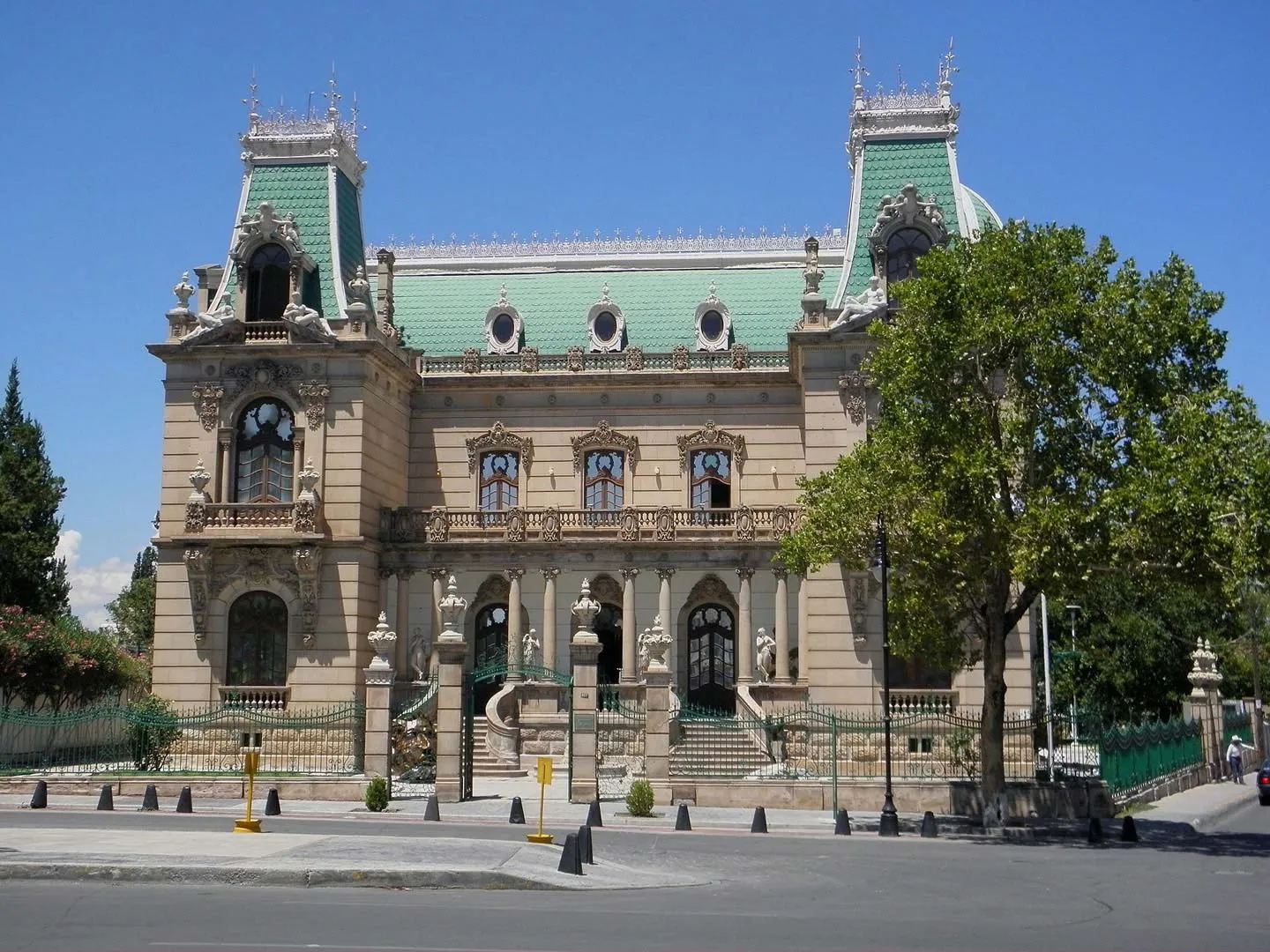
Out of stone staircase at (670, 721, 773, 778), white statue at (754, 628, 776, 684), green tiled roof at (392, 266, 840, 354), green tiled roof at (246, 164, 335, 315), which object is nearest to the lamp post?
stone staircase at (670, 721, 773, 778)

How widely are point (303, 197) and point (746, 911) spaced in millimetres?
34237

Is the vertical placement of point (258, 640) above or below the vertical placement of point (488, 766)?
above

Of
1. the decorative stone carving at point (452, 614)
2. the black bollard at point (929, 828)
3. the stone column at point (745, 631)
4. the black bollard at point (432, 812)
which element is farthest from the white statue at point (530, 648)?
the black bollard at point (929, 828)

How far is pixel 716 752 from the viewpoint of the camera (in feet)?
115

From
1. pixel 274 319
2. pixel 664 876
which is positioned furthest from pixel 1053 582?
pixel 274 319

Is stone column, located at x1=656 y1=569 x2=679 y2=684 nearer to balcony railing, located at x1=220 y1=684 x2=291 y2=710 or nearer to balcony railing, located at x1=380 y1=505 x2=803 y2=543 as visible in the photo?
balcony railing, located at x1=380 y1=505 x2=803 y2=543

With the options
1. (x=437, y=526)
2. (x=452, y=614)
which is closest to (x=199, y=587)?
(x=437, y=526)

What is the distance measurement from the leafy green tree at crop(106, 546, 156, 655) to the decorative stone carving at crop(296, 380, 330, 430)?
113ft

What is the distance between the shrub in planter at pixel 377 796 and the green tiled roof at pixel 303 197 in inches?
770

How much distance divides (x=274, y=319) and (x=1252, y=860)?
3035 cm

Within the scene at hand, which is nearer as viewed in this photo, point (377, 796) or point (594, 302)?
point (377, 796)

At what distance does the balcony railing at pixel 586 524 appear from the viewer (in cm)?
4147

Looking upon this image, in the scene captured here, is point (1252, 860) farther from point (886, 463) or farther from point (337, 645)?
point (337, 645)

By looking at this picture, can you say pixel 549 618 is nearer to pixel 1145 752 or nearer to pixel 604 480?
pixel 604 480
